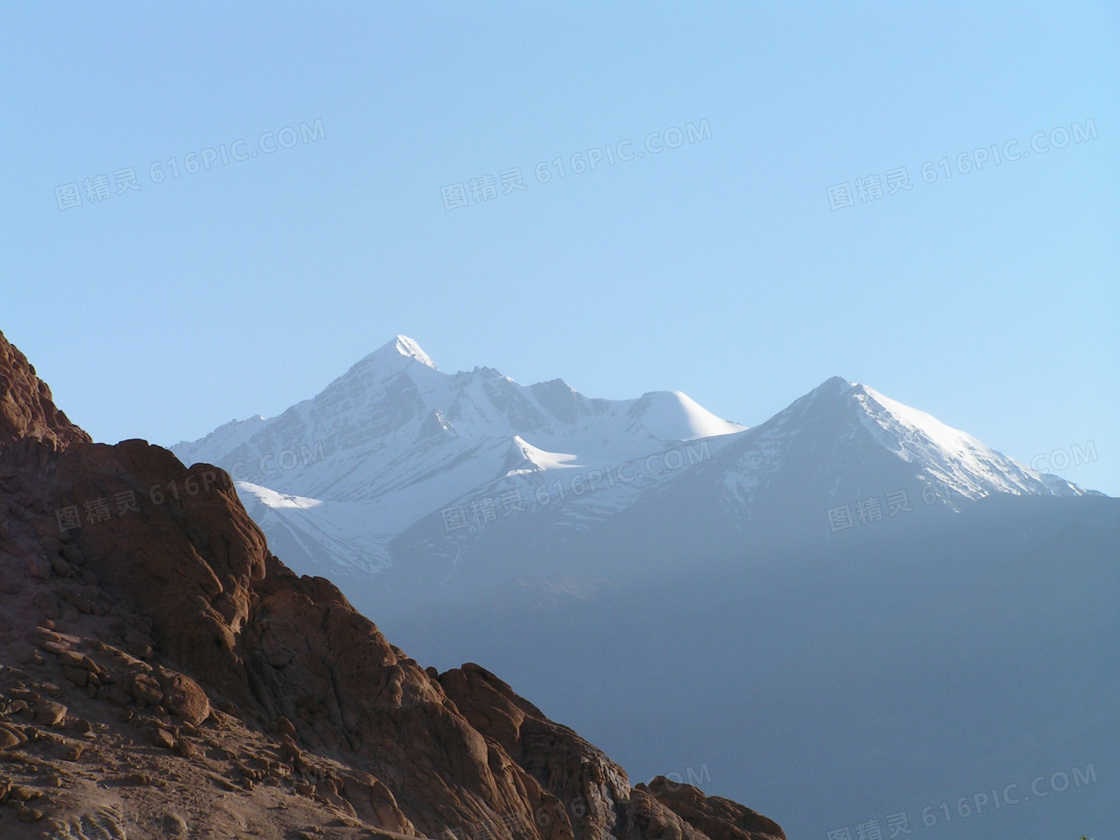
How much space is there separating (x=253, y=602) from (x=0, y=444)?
884cm

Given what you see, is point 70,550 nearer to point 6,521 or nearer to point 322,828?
point 6,521

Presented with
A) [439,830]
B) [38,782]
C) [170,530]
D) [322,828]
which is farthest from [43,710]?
[439,830]

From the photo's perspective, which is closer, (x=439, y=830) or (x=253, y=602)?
(x=439, y=830)

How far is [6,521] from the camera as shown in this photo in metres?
35.7

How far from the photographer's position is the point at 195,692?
33.8 metres

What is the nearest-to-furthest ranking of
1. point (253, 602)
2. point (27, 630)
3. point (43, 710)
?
1. point (43, 710)
2. point (27, 630)
3. point (253, 602)

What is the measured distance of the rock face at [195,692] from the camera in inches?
1141

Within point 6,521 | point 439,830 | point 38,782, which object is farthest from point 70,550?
point 439,830

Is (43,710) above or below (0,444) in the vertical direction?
below

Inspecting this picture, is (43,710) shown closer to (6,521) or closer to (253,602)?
(6,521)

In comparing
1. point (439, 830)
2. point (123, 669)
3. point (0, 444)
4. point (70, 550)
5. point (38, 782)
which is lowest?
point (439, 830)

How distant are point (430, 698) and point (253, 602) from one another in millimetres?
6440

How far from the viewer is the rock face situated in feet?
95.0

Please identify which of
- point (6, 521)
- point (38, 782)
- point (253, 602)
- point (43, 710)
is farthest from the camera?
point (253, 602)
